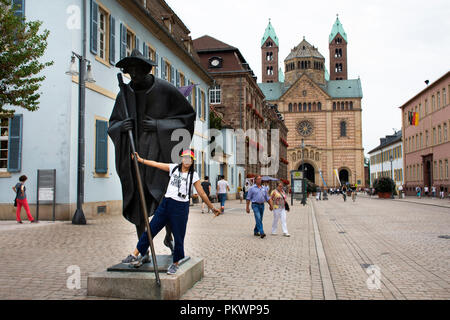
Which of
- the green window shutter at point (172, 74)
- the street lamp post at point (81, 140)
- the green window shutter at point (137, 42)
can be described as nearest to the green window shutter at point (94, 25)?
the street lamp post at point (81, 140)

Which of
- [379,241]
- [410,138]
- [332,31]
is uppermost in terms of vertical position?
[332,31]

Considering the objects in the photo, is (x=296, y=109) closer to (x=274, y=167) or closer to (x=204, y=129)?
(x=274, y=167)

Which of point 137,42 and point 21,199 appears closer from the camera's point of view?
point 21,199

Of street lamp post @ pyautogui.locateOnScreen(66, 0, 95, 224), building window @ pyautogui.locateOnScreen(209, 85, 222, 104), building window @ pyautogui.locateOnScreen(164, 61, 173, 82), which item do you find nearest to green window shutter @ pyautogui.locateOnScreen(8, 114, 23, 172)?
street lamp post @ pyautogui.locateOnScreen(66, 0, 95, 224)

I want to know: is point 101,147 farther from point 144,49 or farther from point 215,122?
point 215,122

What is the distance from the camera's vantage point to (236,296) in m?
5.48

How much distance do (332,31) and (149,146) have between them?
124649mm

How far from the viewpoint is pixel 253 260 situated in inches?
326

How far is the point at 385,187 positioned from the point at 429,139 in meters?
10.7

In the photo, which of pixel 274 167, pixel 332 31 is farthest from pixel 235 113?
pixel 332 31

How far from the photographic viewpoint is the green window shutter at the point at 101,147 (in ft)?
56.2

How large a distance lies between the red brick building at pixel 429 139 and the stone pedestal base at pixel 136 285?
4983cm

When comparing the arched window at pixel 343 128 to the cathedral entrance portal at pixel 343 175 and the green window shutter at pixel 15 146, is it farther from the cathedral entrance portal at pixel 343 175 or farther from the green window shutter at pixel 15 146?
the green window shutter at pixel 15 146

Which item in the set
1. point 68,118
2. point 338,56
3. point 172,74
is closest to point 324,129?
point 338,56
